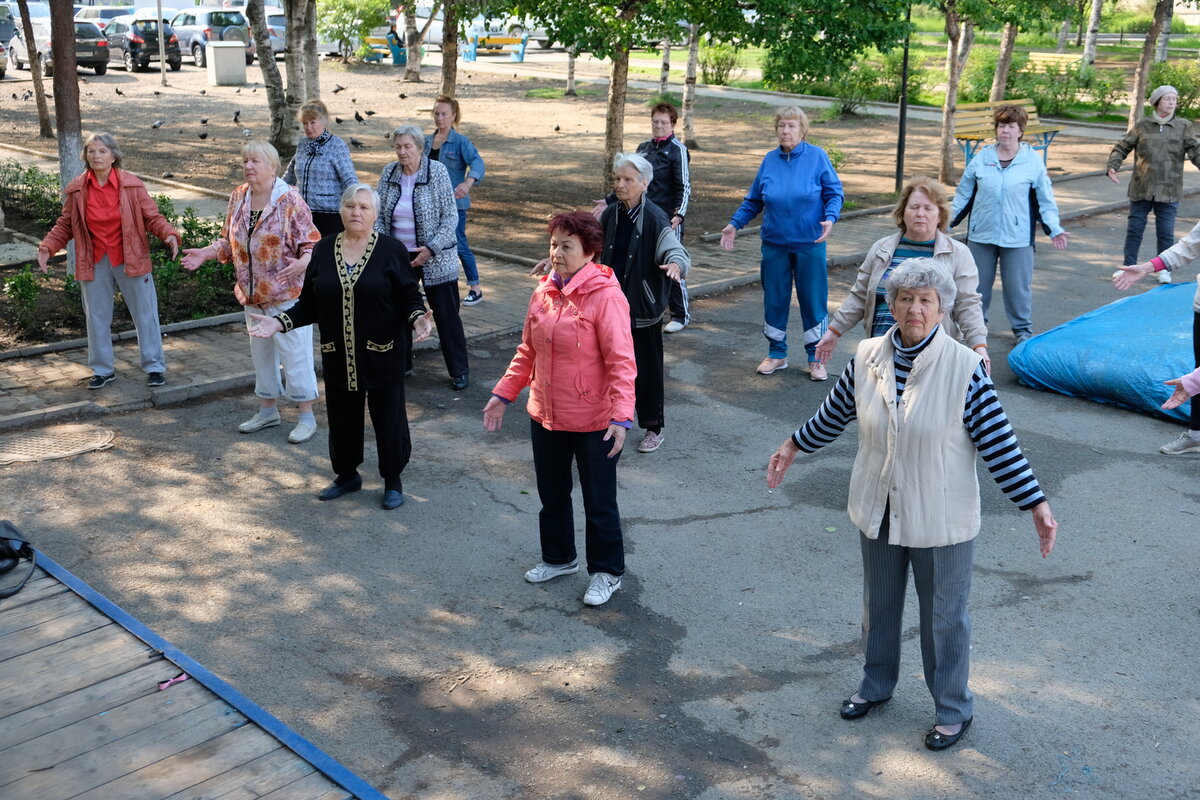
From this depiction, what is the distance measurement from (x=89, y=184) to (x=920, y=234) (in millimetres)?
5554

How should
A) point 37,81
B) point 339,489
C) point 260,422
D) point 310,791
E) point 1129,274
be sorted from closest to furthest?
point 310,791, point 339,489, point 1129,274, point 260,422, point 37,81

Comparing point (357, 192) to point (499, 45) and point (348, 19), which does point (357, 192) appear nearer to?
point (348, 19)

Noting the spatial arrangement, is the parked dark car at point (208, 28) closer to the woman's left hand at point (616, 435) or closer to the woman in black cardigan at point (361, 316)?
the woman in black cardigan at point (361, 316)

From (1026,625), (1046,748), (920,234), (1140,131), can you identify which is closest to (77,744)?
(1046,748)

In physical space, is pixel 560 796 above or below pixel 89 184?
below

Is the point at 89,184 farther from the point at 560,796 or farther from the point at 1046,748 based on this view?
the point at 1046,748

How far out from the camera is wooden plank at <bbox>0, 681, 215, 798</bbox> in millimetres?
3852

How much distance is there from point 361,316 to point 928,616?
3462 millimetres

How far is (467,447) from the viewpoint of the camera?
25.4ft

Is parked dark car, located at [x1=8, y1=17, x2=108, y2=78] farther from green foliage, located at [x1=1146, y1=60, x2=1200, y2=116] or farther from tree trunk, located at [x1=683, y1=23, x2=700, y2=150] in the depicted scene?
green foliage, located at [x1=1146, y1=60, x2=1200, y2=116]

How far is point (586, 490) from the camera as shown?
5.62 metres

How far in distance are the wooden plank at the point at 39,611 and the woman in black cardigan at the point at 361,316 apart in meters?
1.88

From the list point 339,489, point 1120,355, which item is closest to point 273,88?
point 339,489

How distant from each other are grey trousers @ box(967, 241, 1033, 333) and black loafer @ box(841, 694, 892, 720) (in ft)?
18.4
